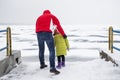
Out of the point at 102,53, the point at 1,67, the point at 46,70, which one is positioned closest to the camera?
the point at 1,67

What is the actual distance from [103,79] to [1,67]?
8.86 feet

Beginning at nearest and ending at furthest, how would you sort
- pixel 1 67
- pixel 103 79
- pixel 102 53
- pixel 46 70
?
pixel 103 79 → pixel 1 67 → pixel 46 70 → pixel 102 53

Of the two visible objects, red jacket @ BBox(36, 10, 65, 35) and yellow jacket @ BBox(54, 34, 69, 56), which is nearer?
red jacket @ BBox(36, 10, 65, 35)

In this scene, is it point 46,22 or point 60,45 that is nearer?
point 46,22

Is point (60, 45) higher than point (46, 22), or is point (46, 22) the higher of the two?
point (46, 22)

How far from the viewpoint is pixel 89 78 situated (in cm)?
680

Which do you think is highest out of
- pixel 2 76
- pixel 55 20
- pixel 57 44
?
pixel 55 20

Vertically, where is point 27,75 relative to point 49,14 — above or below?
below

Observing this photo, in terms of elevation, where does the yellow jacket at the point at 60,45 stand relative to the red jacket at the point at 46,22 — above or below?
below

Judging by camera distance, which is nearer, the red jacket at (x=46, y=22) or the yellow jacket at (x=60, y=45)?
the red jacket at (x=46, y=22)

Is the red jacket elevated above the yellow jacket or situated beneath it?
elevated above

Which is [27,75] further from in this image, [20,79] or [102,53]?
[102,53]

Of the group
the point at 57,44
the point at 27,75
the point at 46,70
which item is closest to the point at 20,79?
the point at 27,75

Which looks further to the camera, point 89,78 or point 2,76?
point 2,76
